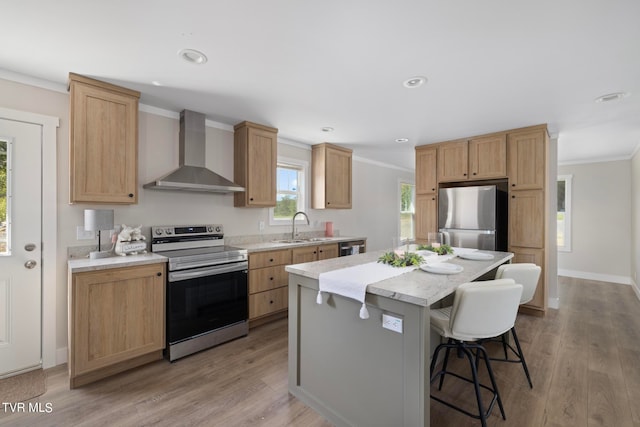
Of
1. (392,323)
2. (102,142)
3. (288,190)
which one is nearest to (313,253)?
(288,190)

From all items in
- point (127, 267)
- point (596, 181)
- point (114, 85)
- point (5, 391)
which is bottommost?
point (5, 391)

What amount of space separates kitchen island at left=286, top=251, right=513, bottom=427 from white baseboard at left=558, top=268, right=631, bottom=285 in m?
5.36

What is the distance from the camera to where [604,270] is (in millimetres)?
5555

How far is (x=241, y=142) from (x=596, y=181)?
261 inches

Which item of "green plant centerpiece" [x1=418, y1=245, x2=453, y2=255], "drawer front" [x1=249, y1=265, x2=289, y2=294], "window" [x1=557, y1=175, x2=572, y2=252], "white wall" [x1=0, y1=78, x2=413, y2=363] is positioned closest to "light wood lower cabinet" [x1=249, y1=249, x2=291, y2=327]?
"drawer front" [x1=249, y1=265, x2=289, y2=294]

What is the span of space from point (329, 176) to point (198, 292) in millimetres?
2727

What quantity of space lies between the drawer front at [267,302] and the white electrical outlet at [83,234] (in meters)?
1.61

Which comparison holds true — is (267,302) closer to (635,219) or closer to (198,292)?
(198,292)

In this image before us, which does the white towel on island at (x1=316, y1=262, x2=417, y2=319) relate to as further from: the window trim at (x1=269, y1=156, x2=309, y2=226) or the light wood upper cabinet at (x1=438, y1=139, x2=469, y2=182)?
the light wood upper cabinet at (x1=438, y1=139, x2=469, y2=182)

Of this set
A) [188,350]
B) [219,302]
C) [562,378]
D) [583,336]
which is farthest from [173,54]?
[583,336]

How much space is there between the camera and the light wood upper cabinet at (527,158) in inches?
144

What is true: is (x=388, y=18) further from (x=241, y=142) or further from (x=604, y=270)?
(x=604, y=270)

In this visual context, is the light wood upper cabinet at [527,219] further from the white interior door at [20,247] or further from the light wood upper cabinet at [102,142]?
the white interior door at [20,247]

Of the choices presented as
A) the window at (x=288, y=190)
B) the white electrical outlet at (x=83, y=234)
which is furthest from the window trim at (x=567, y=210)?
the white electrical outlet at (x=83, y=234)
